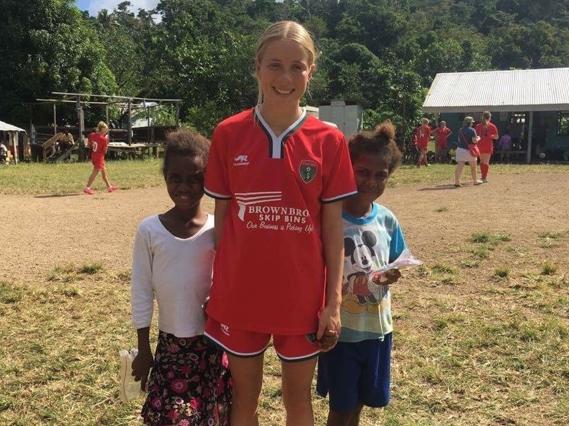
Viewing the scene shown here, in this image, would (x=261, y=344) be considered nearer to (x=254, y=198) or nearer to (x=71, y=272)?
(x=254, y=198)

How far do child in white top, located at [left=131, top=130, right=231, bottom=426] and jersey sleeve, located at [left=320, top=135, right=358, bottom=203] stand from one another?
21.6 inches

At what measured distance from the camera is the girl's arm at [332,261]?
2.10m

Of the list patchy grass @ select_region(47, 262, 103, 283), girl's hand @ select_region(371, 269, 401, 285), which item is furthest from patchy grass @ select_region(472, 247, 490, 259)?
girl's hand @ select_region(371, 269, 401, 285)

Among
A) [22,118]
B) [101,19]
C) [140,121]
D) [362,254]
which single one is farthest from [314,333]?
[101,19]

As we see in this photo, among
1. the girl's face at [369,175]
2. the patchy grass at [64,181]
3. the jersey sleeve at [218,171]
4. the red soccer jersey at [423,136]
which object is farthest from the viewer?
the red soccer jersey at [423,136]

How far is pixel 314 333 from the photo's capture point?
6.91 feet

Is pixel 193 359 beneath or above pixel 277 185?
beneath

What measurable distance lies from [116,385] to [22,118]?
2732 cm

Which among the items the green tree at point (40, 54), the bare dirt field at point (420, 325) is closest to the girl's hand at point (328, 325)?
the bare dirt field at point (420, 325)

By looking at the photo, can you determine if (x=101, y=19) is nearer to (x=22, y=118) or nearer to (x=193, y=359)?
(x=22, y=118)

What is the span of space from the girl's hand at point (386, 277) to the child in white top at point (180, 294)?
0.66 meters

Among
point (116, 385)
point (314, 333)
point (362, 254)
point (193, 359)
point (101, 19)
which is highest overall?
point (101, 19)

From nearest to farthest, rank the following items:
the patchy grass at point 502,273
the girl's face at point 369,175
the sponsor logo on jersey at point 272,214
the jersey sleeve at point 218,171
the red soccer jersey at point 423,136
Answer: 1. the sponsor logo on jersey at point 272,214
2. the jersey sleeve at point 218,171
3. the girl's face at point 369,175
4. the patchy grass at point 502,273
5. the red soccer jersey at point 423,136

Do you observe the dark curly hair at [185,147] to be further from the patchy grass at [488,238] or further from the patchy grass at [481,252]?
the patchy grass at [488,238]
